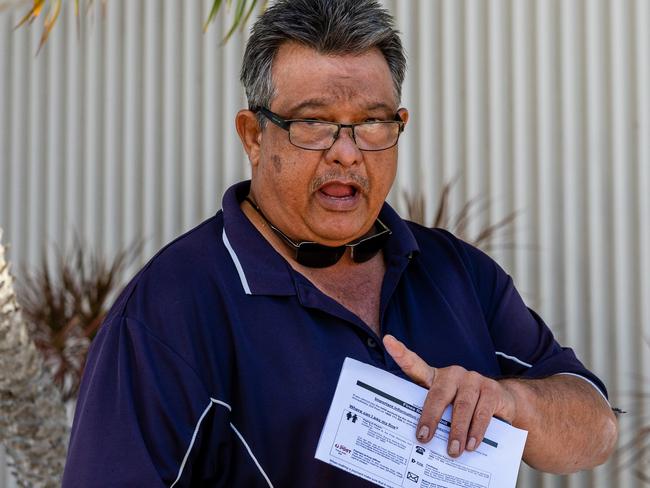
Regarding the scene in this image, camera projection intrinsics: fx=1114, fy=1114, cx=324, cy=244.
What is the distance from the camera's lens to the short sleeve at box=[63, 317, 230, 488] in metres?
1.88

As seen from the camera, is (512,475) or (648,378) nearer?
(512,475)

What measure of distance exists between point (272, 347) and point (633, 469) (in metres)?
2.91

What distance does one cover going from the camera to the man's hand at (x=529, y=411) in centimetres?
193

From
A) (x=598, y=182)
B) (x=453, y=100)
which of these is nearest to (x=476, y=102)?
(x=453, y=100)

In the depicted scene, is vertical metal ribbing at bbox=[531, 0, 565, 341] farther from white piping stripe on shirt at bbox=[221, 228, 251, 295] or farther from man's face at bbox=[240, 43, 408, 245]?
white piping stripe on shirt at bbox=[221, 228, 251, 295]

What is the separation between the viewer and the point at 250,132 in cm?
238

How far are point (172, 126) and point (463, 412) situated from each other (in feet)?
11.8

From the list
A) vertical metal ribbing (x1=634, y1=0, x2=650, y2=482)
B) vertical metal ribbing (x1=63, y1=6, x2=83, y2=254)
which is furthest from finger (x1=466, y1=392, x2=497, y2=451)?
vertical metal ribbing (x1=63, y1=6, x2=83, y2=254)

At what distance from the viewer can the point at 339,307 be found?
2.17 metres

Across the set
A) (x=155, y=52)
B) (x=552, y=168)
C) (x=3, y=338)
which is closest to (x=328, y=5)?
(x=3, y=338)

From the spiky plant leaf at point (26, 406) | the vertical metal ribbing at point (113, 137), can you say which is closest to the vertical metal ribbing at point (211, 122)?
the vertical metal ribbing at point (113, 137)

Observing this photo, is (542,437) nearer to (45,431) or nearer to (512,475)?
(512,475)

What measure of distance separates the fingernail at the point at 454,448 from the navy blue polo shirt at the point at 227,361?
219mm

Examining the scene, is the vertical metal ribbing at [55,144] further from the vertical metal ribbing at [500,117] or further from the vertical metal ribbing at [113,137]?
the vertical metal ribbing at [500,117]
